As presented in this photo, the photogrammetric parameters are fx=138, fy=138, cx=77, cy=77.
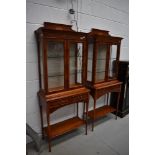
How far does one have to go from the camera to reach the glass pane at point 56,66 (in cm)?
203

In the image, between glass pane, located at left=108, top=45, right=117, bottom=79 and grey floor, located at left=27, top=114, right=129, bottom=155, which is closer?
grey floor, located at left=27, top=114, right=129, bottom=155

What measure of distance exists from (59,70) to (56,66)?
8cm

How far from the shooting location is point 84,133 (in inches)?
99.8

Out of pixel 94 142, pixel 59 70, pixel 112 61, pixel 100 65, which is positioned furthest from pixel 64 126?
pixel 112 61

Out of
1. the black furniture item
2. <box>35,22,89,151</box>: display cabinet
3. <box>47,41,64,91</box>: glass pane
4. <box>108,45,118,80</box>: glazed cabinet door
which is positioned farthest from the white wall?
the black furniture item

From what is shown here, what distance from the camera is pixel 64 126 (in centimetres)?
231

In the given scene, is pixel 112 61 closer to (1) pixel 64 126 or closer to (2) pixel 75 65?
(2) pixel 75 65

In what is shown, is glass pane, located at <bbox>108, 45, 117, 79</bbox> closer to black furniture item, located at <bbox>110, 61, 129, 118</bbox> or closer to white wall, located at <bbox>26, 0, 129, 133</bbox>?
black furniture item, located at <bbox>110, 61, 129, 118</bbox>

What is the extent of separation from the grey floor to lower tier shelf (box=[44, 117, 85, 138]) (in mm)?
241

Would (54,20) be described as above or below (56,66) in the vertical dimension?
above

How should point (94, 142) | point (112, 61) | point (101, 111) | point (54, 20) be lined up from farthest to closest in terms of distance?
point (112, 61) → point (101, 111) → point (94, 142) → point (54, 20)

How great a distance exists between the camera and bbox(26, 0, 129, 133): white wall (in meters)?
1.98
